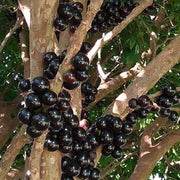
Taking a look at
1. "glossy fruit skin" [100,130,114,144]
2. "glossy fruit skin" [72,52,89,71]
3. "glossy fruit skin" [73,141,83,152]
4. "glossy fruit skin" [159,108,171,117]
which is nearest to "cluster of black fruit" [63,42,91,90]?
"glossy fruit skin" [72,52,89,71]

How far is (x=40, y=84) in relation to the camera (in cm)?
Answer: 206

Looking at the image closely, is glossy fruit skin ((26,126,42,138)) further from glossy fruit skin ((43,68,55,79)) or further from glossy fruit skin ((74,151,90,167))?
glossy fruit skin ((74,151,90,167))

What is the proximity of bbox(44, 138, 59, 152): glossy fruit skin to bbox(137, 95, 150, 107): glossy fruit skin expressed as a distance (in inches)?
31.7

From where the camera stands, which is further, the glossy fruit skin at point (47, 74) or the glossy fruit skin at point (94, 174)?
the glossy fruit skin at point (94, 174)

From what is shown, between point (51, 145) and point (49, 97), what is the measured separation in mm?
352

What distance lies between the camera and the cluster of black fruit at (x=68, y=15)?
245 cm

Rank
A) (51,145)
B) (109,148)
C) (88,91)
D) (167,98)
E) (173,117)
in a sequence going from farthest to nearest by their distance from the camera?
(173,117) < (167,98) < (88,91) < (109,148) < (51,145)

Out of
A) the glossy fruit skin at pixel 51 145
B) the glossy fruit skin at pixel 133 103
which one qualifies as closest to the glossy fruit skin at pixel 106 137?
the glossy fruit skin at pixel 133 103

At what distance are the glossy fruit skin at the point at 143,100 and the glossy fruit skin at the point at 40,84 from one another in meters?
0.92

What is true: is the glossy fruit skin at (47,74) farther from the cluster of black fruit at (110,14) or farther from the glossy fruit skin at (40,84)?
the cluster of black fruit at (110,14)

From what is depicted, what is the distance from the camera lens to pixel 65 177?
7.96 feet

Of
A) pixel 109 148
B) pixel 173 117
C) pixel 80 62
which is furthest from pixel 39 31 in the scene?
pixel 173 117

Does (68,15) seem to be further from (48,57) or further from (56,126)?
(56,126)

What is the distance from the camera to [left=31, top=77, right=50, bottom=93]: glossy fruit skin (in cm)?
206
